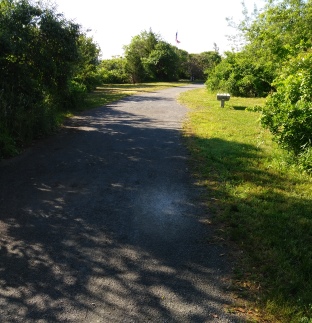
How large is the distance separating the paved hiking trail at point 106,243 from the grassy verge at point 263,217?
0.27m

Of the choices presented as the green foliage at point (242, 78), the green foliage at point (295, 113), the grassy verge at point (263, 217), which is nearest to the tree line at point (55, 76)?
the green foliage at point (295, 113)

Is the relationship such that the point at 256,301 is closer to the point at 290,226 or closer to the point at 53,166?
the point at 290,226

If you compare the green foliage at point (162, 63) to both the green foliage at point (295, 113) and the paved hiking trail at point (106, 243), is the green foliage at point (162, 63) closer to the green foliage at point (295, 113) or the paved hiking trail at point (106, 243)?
the green foliage at point (295, 113)

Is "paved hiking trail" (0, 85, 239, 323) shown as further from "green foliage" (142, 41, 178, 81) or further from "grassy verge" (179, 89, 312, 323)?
"green foliage" (142, 41, 178, 81)

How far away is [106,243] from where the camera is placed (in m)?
3.71

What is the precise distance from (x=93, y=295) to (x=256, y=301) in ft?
4.89

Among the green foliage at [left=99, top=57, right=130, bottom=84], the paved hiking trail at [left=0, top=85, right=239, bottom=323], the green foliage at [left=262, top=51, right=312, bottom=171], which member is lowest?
the paved hiking trail at [left=0, top=85, right=239, bottom=323]

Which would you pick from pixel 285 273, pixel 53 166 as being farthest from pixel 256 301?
pixel 53 166

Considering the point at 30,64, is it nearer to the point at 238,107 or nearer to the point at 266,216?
the point at 266,216

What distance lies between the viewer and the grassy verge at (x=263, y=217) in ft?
9.24

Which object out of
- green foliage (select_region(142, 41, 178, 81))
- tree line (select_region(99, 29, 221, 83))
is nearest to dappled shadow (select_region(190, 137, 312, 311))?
tree line (select_region(99, 29, 221, 83))

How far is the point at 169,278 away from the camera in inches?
122

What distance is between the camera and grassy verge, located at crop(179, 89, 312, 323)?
282 cm

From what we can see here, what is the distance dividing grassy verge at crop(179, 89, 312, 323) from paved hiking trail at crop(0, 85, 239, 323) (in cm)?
27
